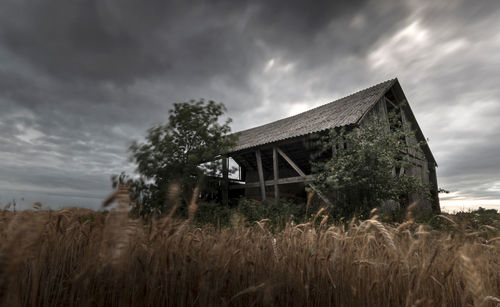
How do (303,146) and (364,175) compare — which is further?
(303,146)

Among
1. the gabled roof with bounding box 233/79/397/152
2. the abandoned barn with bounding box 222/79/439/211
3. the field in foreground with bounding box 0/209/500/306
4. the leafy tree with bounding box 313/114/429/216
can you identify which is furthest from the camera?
the abandoned barn with bounding box 222/79/439/211

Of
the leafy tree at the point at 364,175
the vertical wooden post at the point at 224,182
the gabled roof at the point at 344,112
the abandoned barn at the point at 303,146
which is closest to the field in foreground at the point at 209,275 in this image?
the leafy tree at the point at 364,175

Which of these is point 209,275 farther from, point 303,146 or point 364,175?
point 303,146

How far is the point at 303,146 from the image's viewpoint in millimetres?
15195

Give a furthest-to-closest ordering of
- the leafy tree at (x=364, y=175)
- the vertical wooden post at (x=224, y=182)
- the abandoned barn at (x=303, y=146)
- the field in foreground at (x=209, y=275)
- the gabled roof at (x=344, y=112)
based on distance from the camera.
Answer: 1. the vertical wooden post at (x=224, y=182)
2. the abandoned barn at (x=303, y=146)
3. the gabled roof at (x=344, y=112)
4. the leafy tree at (x=364, y=175)
5. the field in foreground at (x=209, y=275)

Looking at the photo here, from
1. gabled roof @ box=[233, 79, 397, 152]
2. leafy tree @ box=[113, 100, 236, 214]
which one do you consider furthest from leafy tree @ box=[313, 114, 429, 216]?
leafy tree @ box=[113, 100, 236, 214]

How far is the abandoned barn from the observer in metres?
12.4

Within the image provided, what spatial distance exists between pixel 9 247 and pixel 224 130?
12.9 m

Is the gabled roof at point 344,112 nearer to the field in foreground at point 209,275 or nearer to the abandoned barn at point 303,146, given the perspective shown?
the abandoned barn at point 303,146

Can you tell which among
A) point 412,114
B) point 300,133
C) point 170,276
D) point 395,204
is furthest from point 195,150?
point 412,114

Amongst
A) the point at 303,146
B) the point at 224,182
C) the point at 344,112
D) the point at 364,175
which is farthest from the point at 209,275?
the point at 303,146

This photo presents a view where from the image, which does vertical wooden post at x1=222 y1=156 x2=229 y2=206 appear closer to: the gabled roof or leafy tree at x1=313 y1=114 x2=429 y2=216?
the gabled roof

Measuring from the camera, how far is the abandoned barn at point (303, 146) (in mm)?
12352

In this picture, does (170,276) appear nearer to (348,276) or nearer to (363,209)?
(348,276)
